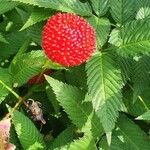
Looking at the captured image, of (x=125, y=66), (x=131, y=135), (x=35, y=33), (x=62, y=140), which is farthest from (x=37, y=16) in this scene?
(x=131, y=135)

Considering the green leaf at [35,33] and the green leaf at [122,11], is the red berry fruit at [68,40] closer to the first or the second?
the green leaf at [122,11]

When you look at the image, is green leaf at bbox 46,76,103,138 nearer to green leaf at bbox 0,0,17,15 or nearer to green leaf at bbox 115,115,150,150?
green leaf at bbox 115,115,150,150

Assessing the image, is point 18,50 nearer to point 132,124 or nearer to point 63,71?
point 63,71

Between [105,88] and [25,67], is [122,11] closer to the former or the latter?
[105,88]

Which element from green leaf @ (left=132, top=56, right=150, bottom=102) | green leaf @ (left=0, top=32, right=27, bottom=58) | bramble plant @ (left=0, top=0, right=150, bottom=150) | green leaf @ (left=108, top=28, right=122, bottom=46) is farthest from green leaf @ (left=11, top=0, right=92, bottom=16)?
green leaf @ (left=0, top=32, right=27, bottom=58)

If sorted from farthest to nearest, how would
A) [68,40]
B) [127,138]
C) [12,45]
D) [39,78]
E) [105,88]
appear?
[12,45]
[39,78]
[127,138]
[105,88]
[68,40]

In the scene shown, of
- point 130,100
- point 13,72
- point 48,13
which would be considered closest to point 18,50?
point 13,72

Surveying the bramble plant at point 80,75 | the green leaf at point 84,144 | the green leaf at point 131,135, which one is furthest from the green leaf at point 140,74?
the green leaf at point 84,144
